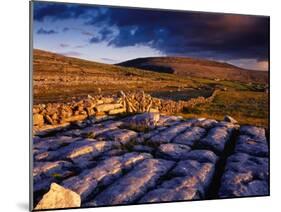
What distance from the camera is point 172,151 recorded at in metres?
7.01

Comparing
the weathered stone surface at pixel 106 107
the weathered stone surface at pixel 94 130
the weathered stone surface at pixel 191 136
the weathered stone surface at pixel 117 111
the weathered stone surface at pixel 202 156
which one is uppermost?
the weathered stone surface at pixel 106 107

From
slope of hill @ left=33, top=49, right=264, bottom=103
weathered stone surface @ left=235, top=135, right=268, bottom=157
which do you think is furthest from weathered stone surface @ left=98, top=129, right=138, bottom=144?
weathered stone surface @ left=235, top=135, right=268, bottom=157

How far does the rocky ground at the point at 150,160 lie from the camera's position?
6457 mm

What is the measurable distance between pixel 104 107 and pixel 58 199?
123cm

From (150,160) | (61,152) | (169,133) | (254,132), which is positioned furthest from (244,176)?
(61,152)

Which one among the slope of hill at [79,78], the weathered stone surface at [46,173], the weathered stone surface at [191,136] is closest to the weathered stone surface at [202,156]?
the weathered stone surface at [191,136]

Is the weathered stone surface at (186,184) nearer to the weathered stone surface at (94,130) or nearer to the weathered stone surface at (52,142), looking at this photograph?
the weathered stone surface at (94,130)

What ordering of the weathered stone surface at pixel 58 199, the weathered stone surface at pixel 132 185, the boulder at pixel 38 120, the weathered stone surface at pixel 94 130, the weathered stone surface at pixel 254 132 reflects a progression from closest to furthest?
the weathered stone surface at pixel 58 199
the boulder at pixel 38 120
the weathered stone surface at pixel 132 185
the weathered stone surface at pixel 94 130
the weathered stone surface at pixel 254 132

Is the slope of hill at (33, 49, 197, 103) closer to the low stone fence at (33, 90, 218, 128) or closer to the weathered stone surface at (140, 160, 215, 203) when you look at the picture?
the low stone fence at (33, 90, 218, 128)

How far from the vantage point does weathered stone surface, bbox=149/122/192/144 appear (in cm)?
701

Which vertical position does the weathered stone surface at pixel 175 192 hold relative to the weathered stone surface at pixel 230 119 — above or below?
below

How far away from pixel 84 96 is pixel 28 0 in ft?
4.14
